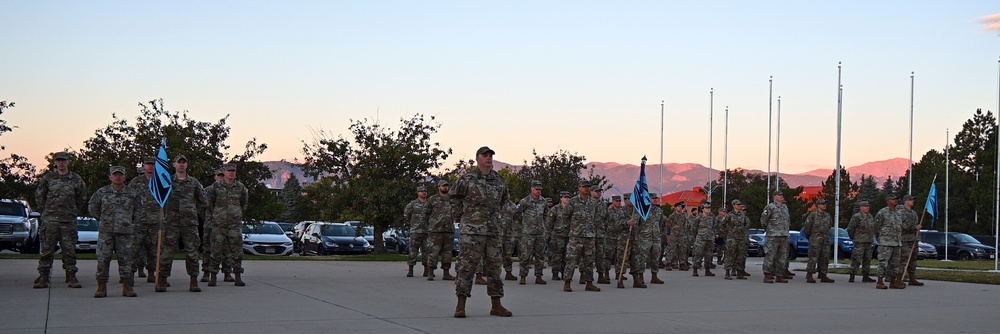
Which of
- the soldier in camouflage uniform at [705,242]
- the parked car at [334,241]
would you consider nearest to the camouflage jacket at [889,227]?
the soldier in camouflage uniform at [705,242]

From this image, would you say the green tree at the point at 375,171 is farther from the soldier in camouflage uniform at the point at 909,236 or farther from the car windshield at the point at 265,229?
the soldier in camouflage uniform at the point at 909,236

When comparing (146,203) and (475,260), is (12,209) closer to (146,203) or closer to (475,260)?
(146,203)

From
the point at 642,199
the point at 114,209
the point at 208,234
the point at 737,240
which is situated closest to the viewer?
the point at 114,209

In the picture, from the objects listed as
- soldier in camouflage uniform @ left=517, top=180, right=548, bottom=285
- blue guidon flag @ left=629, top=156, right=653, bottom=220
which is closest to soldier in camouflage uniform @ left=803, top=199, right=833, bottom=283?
blue guidon flag @ left=629, top=156, right=653, bottom=220

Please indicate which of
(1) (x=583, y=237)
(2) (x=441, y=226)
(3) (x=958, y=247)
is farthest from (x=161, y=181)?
(3) (x=958, y=247)

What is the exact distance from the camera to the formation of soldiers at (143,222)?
13.6m

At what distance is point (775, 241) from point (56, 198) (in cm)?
1323

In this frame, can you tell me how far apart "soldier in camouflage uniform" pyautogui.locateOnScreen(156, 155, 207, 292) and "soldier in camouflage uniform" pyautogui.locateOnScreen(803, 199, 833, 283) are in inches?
473

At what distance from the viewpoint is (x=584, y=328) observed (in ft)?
35.1

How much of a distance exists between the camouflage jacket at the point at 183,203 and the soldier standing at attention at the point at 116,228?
1.05 m

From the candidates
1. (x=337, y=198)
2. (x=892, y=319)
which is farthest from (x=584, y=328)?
(x=337, y=198)

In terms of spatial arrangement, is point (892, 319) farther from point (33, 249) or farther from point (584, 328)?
point (33, 249)

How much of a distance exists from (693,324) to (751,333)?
910 millimetres

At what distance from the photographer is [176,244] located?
1515 cm
